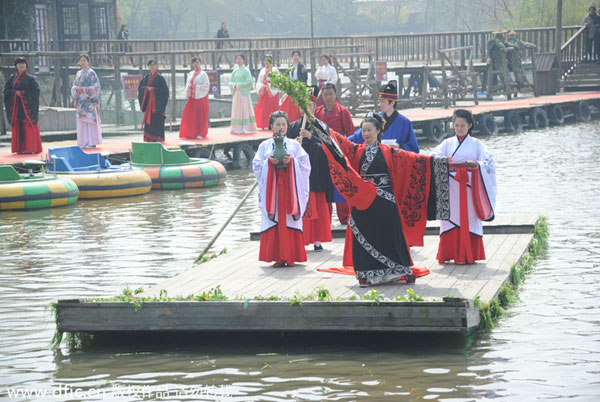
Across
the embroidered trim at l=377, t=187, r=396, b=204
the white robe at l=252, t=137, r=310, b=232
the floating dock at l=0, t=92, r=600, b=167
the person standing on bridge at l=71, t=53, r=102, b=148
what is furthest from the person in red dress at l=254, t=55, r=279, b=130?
the embroidered trim at l=377, t=187, r=396, b=204

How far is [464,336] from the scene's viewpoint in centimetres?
799

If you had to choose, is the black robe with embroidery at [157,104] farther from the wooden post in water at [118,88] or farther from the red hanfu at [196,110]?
the wooden post in water at [118,88]

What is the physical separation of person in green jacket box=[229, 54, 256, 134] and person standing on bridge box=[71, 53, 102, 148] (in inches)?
140

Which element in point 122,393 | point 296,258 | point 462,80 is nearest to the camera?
point 122,393

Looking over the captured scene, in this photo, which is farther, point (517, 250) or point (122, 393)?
point (517, 250)

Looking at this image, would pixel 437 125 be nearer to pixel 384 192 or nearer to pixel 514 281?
pixel 514 281

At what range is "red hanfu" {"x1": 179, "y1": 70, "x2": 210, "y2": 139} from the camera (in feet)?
72.9

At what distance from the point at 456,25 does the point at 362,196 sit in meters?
55.4

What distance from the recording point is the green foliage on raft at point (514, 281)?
8.04 metres

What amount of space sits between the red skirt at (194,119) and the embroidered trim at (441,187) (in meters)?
13.5

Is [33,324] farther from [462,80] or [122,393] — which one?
[462,80]

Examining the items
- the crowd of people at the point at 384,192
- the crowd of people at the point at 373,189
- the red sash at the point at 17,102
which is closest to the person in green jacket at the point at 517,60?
the red sash at the point at 17,102

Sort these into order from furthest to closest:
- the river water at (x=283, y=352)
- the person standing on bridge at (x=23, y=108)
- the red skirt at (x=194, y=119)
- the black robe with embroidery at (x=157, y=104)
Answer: the red skirt at (x=194, y=119)
the black robe with embroidery at (x=157, y=104)
the person standing on bridge at (x=23, y=108)
the river water at (x=283, y=352)

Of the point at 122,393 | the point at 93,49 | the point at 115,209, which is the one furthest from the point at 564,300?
the point at 93,49
